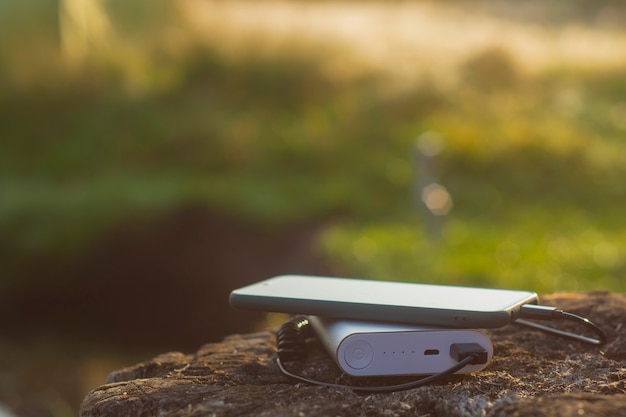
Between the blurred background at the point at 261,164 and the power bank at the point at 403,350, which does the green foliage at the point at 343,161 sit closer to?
the blurred background at the point at 261,164

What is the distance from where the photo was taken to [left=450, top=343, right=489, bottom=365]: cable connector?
1.35 metres

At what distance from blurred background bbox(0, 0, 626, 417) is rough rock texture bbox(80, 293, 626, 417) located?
12.3ft

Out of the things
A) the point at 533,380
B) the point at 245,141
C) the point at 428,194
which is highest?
the point at 245,141

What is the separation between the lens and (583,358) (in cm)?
149

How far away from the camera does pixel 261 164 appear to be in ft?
27.3

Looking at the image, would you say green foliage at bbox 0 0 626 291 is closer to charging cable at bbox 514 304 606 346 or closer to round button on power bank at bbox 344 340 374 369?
charging cable at bbox 514 304 606 346

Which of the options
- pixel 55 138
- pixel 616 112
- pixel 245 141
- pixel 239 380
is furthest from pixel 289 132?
pixel 239 380

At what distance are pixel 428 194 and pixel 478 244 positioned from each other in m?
0.51

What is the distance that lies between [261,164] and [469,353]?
704 centimetres

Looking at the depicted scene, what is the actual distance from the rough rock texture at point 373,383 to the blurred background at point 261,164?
3.76m

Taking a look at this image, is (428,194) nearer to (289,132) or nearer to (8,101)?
(289,132)

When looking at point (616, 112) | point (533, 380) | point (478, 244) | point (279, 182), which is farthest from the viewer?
point (616, 112)

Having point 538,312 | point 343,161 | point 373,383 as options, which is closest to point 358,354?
point 373,383

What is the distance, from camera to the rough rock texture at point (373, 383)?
1.24 meters
